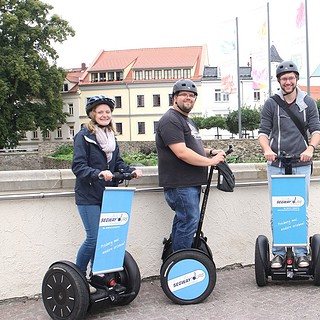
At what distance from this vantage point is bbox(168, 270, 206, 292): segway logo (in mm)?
4449

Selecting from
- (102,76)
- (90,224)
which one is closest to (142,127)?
(102,76)

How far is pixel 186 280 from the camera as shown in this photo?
4.45 m

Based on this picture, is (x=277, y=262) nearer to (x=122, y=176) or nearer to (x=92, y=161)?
(x=122, y=176)

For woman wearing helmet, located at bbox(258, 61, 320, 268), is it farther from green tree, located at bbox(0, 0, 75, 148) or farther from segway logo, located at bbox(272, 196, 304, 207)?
green tree, located at bbox(0, 0, 75, 148)

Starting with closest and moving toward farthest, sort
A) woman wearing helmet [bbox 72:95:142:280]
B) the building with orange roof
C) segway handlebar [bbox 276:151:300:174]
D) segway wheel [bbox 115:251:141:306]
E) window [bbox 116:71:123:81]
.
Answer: woman wearing helmet [bbox 72:95:142:280] → segway wheel [bbox 115:251:141:306] → segway handlebar [bbox 276:151:300:174] → the building with orange roof → window [bbox 116:71:123:81]

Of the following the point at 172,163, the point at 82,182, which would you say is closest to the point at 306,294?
the point at 172,163

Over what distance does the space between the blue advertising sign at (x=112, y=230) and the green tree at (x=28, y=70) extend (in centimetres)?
3741

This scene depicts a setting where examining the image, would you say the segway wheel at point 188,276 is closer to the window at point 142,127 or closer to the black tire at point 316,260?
the black tire at point 316,260

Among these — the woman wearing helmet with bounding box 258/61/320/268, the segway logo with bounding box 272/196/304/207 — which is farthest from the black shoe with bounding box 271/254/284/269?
the segway logo with bounding box 272/196/304/207

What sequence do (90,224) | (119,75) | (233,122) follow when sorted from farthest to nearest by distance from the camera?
(119,75)
(233,122)
(90,224)

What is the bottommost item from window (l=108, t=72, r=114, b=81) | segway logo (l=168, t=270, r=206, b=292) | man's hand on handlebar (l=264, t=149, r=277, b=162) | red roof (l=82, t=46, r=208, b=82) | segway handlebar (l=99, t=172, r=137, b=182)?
segway logo (l=168, t=270, r=206, b=292)

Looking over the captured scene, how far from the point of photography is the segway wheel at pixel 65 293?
13.0 ft

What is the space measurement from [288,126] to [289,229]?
3.26 ft

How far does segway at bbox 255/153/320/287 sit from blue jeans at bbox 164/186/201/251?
2.36 ft
